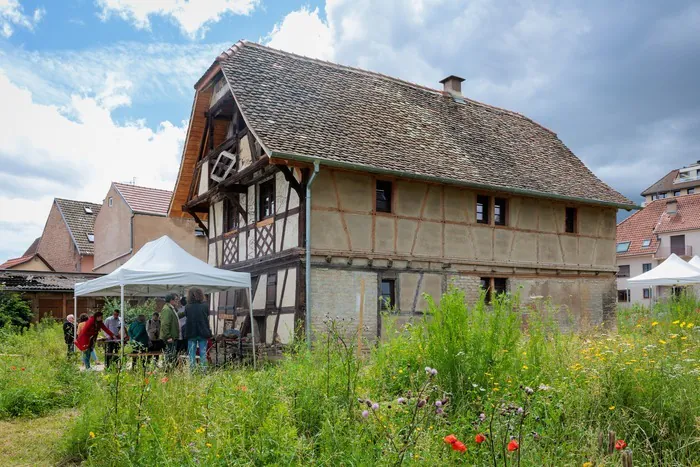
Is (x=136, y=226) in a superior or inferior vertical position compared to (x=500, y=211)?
superior

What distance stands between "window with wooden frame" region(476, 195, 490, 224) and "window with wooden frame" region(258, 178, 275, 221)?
572 cm

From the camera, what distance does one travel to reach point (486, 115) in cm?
2206

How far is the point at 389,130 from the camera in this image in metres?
16.8

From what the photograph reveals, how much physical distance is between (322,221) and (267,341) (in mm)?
3413

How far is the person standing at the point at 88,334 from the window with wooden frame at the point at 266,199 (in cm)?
497

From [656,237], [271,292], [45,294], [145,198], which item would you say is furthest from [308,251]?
[656,237]

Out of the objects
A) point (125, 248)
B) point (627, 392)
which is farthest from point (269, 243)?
point (125, 248)

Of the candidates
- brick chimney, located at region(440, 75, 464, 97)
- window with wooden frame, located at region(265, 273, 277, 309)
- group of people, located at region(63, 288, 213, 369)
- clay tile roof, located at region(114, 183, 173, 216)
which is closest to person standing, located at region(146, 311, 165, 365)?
group of people, located at region(63, 288, 213, 369)

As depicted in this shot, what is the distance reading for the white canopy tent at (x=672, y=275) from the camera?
1924 centimetres

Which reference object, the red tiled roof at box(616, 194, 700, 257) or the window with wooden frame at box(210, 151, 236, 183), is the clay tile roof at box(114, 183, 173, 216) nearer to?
the window with wooden frame at box(210, 151, 236, 183)

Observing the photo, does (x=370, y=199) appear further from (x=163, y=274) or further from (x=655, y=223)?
(x=655, y=223)

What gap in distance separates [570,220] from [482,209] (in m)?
3.81

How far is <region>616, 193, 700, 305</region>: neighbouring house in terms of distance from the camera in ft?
143

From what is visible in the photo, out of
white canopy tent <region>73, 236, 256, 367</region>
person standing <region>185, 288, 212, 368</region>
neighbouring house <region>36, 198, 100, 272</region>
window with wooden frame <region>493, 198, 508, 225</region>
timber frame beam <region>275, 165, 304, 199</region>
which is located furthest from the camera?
neighbouring house <region>36, 198, 100, 272</region>
